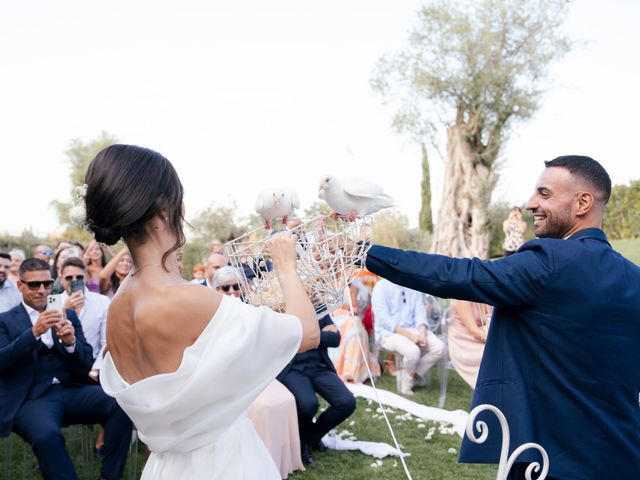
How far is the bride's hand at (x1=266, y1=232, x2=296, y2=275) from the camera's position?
6.98 ft

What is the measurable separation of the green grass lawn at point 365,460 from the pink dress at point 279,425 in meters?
0.18

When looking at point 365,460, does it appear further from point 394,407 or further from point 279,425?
point 394,407

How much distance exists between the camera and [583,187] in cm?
270

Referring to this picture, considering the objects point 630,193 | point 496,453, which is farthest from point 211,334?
point 630,193

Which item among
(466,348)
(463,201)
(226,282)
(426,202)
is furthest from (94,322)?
(426,202)

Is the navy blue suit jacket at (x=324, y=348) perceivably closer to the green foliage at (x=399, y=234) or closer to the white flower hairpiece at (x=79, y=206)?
the white flower hairpiece at (x=79, y=206)

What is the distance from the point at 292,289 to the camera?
2.09 metres

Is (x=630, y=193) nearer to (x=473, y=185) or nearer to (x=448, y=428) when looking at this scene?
(x=473, y=185)

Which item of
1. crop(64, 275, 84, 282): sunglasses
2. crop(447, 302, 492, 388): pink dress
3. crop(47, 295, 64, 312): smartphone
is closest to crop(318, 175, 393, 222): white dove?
crop(47, 295, 64, 312): smartphone

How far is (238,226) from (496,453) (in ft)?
92.0

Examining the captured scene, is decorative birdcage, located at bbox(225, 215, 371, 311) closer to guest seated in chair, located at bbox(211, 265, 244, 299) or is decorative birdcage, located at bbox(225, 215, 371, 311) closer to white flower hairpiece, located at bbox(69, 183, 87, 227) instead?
white flower hairpiece, located at bbox(69, 183, 87, 227)

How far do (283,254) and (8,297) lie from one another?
688 centimetres

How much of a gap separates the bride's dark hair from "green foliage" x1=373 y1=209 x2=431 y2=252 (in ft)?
99.8

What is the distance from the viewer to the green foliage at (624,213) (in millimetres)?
18656
